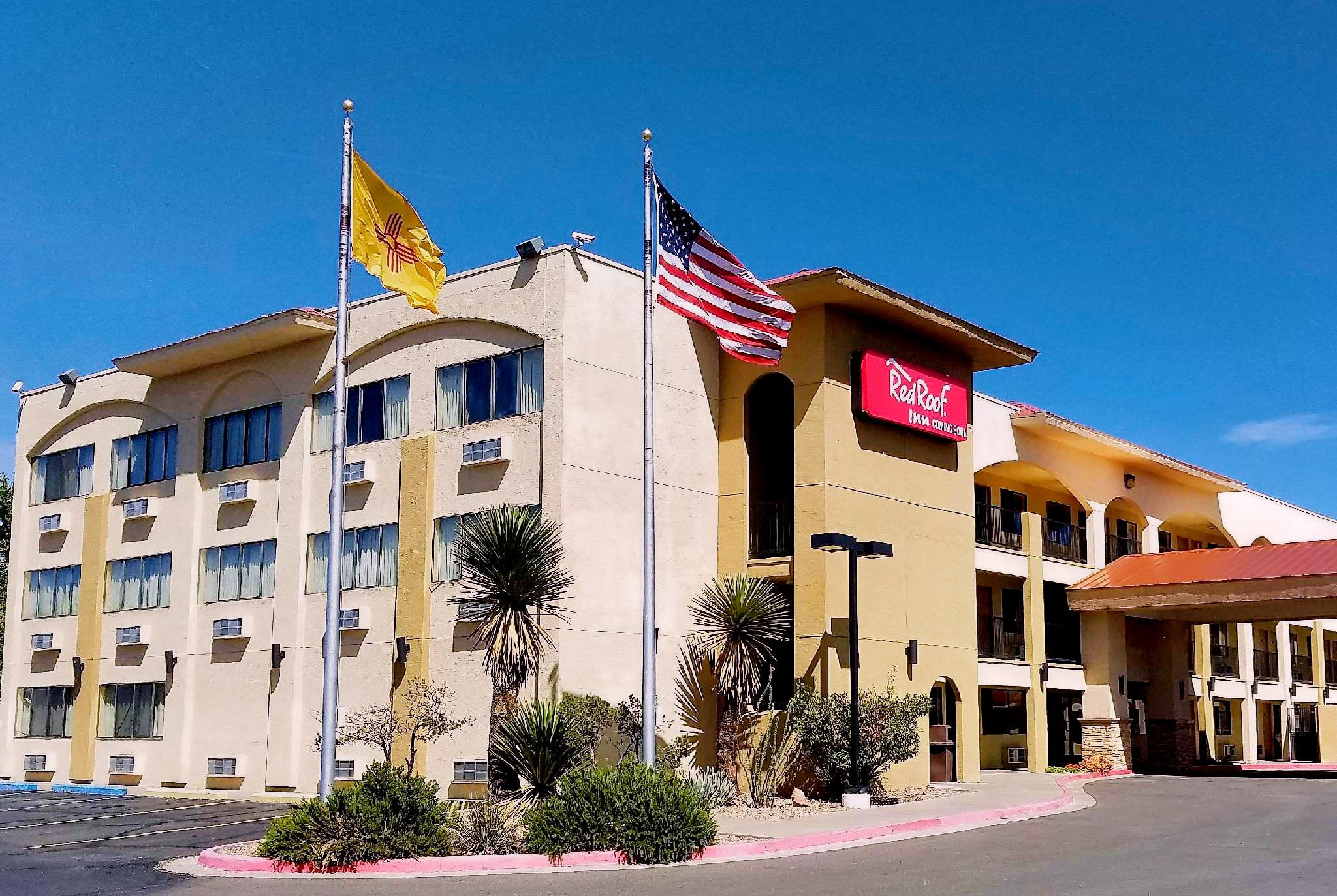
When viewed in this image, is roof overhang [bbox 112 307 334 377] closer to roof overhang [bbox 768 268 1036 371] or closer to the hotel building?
the hotel building

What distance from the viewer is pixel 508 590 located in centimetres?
2445

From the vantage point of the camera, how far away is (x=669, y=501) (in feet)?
96.9

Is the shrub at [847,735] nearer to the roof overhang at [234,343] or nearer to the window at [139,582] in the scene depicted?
the roof overhang at [234,343]

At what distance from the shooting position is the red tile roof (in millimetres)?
35625

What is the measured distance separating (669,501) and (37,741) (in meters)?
19.7

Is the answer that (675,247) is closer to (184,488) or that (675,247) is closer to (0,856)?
(0,856)

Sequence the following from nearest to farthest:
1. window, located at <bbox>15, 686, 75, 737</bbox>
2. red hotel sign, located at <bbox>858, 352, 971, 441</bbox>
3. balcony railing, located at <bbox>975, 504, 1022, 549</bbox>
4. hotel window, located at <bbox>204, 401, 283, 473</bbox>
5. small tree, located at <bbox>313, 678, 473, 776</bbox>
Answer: small tree, located at <bbox>313, 678, 473, 776</bbox> < red hotel sign, located at <bbox>858, 352, 971, 441</bbox> < hotel window, located at <bbox>204, 401, 283, 473</bbox> < window, located at <bbox>15, 686, 75, 737</bbox> < balcony railing, located at <bbox>975, 504, 1022, 549</bbox>

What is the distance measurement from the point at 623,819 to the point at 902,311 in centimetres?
1545

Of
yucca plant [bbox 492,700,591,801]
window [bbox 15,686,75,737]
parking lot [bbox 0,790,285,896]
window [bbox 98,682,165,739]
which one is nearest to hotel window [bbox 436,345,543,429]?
yucca plant [bbox 492,700,591,801]

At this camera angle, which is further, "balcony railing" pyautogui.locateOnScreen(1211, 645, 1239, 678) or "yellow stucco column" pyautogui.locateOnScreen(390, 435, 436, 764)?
"balcony railing" pyautogui.locateOnScreen(1211, 645, 1239, 678)

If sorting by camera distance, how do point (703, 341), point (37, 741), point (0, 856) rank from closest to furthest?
point (0, 856), point (703, 341), point (37, 741)

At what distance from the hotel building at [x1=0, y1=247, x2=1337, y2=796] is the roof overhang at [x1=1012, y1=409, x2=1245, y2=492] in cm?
14

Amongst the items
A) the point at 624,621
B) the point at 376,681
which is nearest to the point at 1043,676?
the point at 624,621

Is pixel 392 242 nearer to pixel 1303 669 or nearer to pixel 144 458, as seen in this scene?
pixel 144 458
